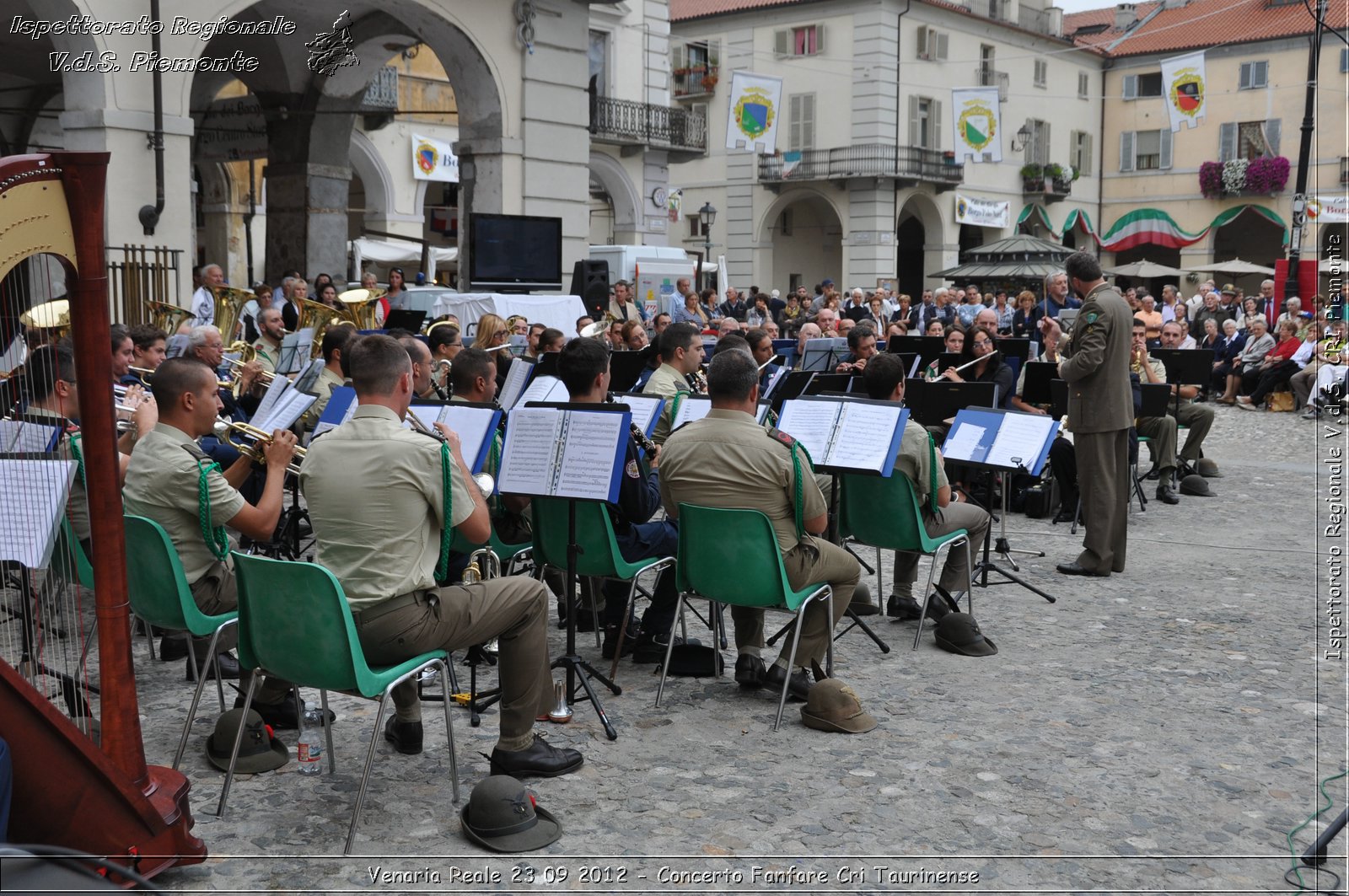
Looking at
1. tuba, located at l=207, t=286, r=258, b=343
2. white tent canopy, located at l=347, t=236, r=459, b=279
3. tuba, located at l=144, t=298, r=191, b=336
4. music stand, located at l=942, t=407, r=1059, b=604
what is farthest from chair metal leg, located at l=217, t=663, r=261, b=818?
white tent canopy, located at l=347, t=236, r=459, b=279

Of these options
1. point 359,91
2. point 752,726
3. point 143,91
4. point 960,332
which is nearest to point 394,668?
point 752,726

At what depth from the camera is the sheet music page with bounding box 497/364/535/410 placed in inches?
312

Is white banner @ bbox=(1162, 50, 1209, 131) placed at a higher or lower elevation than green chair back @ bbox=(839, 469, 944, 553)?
higher

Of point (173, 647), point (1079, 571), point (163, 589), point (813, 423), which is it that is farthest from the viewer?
point (1079, 571)

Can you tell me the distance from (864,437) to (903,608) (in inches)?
53.6

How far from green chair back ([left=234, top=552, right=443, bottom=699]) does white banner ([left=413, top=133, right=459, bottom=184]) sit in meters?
25.2

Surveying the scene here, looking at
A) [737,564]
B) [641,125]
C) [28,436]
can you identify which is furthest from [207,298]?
[641,125]

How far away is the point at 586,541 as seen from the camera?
549 centimetres

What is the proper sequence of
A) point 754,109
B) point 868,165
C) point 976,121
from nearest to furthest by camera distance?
point 754,109 < point 976,121 < point 868,165

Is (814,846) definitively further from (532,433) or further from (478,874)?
(532,433)

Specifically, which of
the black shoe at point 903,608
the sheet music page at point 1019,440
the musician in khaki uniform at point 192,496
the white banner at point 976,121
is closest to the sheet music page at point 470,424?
the musician in khaki uniform at point 192,496

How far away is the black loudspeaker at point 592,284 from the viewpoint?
592 inches

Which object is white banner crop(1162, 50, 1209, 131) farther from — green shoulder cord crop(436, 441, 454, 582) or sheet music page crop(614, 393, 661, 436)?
green shoulder cord crop(436, 441, 454, 582)

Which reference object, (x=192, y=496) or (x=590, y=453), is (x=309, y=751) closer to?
(x=192, y=496)
